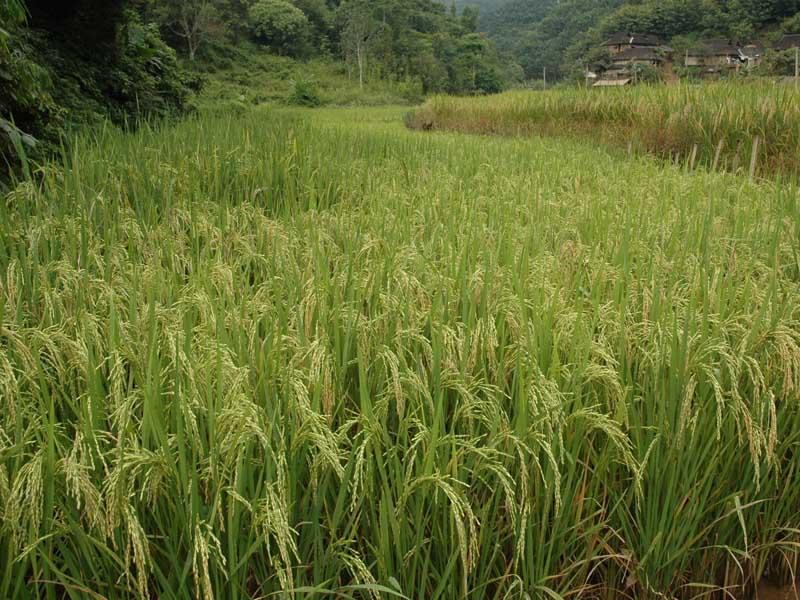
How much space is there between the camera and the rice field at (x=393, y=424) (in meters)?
1.11

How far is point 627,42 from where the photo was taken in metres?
51.2

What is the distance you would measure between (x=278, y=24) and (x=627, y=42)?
93.8 feet

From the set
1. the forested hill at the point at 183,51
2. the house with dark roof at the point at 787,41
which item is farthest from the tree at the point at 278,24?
the house with dark roof at the point at 787,41

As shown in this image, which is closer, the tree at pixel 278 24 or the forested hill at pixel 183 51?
the forested hill at pixel 183 51

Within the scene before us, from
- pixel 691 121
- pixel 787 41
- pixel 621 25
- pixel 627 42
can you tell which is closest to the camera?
pixel 691 121

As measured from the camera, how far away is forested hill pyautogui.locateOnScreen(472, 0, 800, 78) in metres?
39.8

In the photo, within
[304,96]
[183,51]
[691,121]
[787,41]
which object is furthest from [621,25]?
[691,121]

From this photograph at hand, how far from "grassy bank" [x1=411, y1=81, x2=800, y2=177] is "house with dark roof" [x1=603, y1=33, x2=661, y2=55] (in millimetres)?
45151

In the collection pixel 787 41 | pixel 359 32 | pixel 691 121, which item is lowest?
pixel 691 121

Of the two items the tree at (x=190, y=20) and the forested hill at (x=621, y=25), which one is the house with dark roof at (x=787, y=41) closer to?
the forested hill at (x=621, y=25)

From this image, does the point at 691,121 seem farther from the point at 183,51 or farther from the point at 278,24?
the point at 278,24

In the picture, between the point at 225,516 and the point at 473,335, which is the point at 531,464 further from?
the point at 225,516

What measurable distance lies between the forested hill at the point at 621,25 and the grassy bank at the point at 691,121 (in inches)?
944

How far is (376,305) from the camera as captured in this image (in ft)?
5.85
